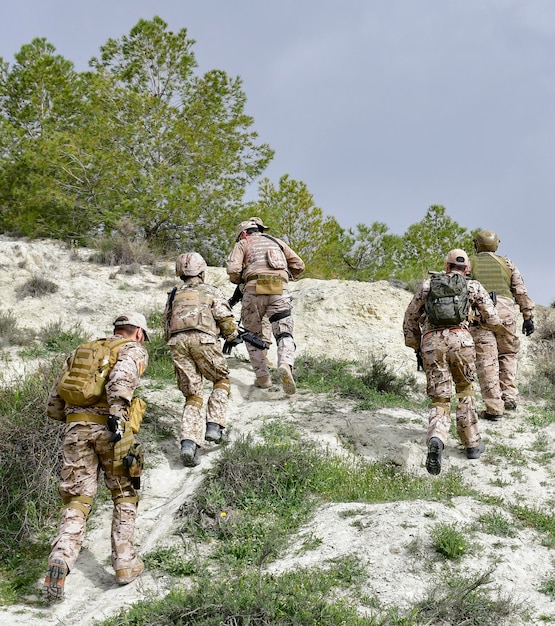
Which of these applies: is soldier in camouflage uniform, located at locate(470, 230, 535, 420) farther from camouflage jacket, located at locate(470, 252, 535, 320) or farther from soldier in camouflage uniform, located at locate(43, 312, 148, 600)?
soldier in camouflage uniform, located at locate(43, 312, 148, 600)

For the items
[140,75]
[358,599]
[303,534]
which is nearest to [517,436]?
[303,534]

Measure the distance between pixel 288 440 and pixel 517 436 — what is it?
2598 mm

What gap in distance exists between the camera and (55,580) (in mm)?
4594

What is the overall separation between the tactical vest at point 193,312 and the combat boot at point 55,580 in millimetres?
2624

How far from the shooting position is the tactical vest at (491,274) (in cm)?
825

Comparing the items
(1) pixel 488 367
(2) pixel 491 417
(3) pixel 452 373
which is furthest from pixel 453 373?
(2) pixel 491 417

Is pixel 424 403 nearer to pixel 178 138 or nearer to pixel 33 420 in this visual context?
pixel 33 420

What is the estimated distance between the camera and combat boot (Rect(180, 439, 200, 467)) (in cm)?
621

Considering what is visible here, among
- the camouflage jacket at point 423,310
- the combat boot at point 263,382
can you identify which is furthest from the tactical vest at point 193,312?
the camouflage jacket at point 423,310

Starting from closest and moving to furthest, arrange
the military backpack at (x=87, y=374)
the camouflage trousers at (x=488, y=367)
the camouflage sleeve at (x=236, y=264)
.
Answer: the military backpack at (x=87, y=374) < the camouflage trousers at (x=488, y=367) < the camouflage sleeve at (x=236, y=264)

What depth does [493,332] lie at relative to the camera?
804 cm

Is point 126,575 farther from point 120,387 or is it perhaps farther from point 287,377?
point 287,377

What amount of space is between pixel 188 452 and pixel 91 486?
1283 mm

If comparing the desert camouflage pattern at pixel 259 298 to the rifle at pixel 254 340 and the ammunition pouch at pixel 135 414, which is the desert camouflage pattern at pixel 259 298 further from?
the ammunition pouch at pixel 135 414
